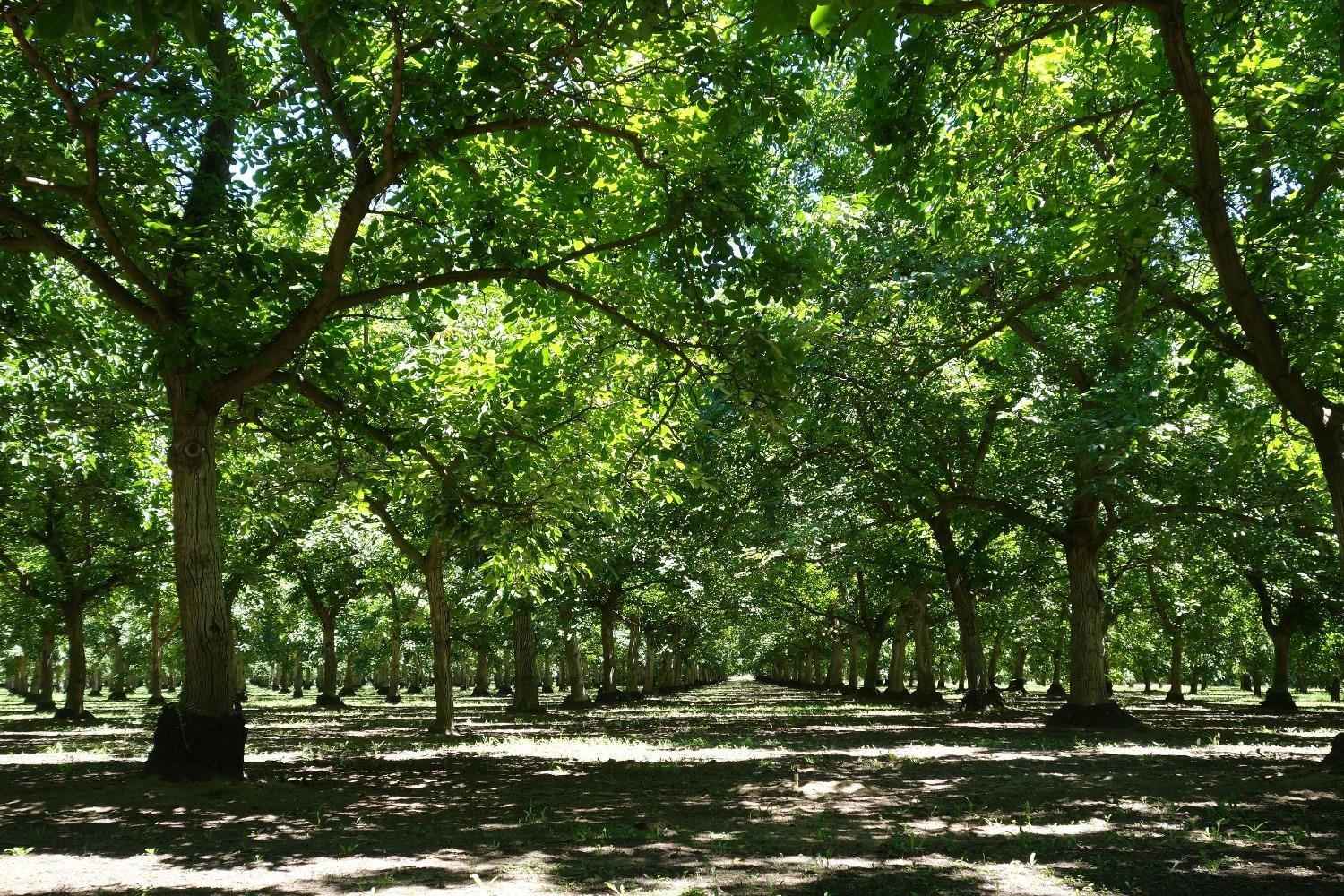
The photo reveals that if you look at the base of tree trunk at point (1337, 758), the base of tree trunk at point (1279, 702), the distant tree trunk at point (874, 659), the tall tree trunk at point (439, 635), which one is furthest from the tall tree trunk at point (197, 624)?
the distant tree trunk at point (874, 659)

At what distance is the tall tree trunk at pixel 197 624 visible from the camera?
9625 millimetres

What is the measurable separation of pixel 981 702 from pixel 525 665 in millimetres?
14369

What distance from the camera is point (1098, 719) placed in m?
18.4

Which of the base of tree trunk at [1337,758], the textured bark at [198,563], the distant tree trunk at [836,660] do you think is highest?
the textured bark at [198,563]

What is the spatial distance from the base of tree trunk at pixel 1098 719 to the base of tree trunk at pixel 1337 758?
9.07 meters

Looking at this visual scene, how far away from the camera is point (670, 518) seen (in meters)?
22.7

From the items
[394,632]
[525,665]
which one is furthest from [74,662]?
[394,632]

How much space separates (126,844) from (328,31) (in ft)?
21.2

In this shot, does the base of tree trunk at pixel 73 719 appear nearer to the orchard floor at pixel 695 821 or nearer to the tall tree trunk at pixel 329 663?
the tall tree trunk at pixel 329 663

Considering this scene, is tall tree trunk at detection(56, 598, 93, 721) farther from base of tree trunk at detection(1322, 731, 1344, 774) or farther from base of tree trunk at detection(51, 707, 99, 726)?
base of tree trunk at detection(1322, 731, 1344, 774)

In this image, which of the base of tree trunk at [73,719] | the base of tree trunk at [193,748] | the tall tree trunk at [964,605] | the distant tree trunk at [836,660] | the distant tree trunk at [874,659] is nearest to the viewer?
the base of tree trunk at [193,748]

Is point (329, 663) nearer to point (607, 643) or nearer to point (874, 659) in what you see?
point (607, 643)

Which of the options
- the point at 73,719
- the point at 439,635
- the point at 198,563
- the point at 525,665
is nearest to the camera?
the point at 198,563

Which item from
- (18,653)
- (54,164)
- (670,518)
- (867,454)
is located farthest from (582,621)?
(18,653)
